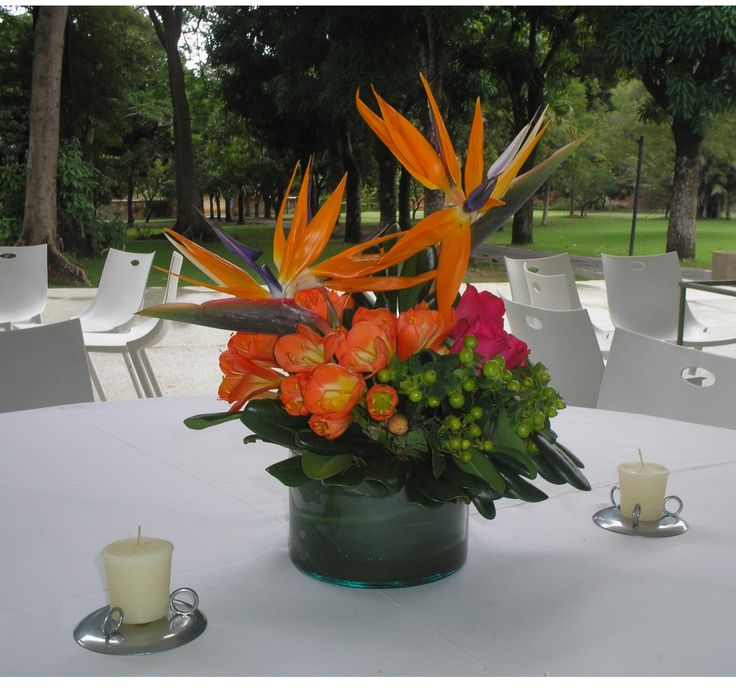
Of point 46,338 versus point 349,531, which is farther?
point 46,338

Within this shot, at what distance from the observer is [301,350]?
97cm

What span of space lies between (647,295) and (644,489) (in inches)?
147

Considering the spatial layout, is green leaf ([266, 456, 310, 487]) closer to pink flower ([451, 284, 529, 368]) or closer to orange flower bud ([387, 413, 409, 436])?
orange flower bud ([387, 413, 409, 436])

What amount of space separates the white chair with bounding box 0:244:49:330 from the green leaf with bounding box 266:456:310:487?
179 inches

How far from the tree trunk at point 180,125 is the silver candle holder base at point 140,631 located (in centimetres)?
1588

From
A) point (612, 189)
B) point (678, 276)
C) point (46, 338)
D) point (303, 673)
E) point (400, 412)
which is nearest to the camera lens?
point (303, 673)

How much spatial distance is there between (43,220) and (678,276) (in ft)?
27.5

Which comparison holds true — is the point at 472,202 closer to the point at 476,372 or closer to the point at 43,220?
the point at 476,372

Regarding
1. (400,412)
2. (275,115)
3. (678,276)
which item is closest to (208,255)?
(400,412)

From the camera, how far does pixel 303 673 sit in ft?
2.94

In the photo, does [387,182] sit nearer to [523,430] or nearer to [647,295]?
[647,295]

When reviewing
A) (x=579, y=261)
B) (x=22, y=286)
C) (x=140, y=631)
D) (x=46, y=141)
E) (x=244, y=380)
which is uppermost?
(x=46, y=141)

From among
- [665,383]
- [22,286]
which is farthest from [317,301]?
[22,286]

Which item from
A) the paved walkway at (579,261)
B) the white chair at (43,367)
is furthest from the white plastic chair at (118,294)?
the paved walkway at (579,261)
